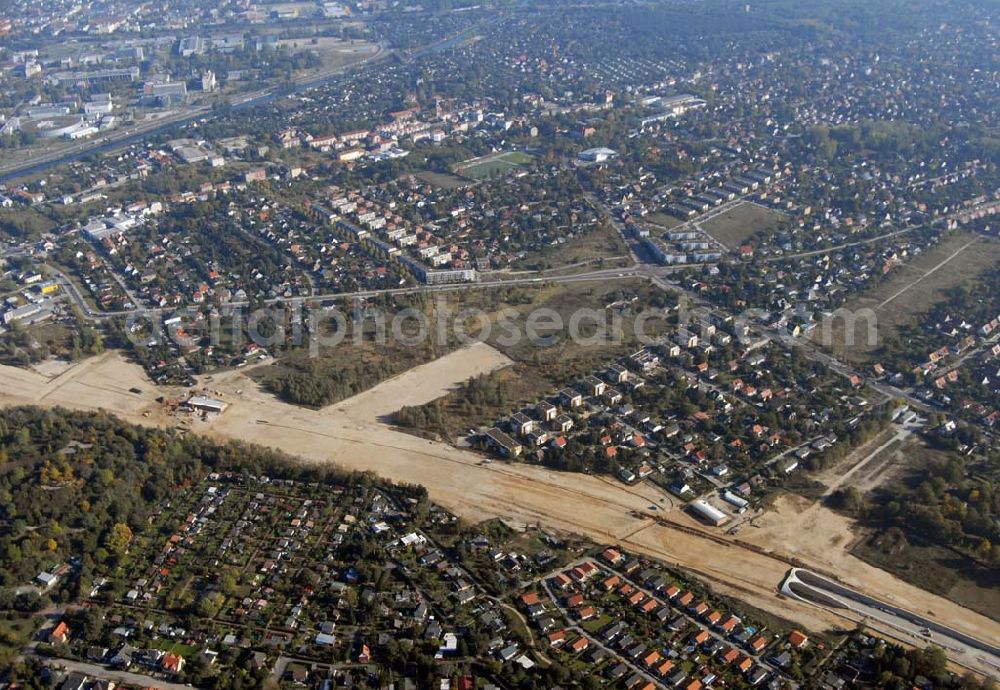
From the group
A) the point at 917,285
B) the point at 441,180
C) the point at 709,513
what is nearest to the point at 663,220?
the point at 917,285

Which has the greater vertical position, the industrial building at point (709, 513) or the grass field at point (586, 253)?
the grass field at point (586, 253)

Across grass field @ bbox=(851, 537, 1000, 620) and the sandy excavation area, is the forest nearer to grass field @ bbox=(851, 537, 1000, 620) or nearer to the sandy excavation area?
the sandy excavation area

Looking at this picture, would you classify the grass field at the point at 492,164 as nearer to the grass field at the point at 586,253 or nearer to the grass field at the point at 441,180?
the grass field at the point at 441,180

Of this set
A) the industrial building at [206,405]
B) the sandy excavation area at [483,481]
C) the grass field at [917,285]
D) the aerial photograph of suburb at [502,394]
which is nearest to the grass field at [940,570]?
the aerial photograph of suburb at [502,394]

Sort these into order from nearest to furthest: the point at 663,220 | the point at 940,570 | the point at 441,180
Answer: the point at 940,570 → the point at 663,220 → the point at 441,180

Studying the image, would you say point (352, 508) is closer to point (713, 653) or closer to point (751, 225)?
point (713, 653)

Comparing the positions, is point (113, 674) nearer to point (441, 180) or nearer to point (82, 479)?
point (82, 479)

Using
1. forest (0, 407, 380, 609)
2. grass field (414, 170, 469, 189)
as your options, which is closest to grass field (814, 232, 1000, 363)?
forest (0, 407, 380, 609)
